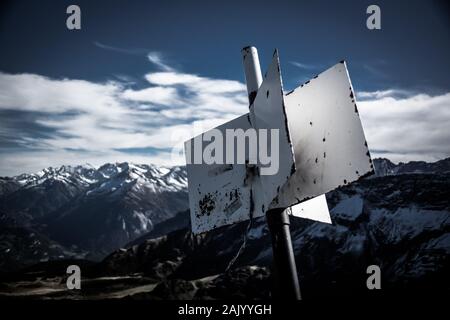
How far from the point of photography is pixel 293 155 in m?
4.06

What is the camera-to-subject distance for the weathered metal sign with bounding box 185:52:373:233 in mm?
4379

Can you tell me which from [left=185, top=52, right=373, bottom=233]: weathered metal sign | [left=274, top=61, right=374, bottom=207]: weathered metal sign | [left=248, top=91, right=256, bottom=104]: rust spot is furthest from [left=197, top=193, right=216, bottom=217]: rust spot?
[left=248, top=91, right=256, bottom=104]: rust spot

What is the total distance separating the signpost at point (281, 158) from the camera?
14.5 feet

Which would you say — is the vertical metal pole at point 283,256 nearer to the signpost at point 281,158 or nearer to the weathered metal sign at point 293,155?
the signpost at point 281,158

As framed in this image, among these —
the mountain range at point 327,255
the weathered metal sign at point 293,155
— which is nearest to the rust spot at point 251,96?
the weathered metal sign at point 293,155

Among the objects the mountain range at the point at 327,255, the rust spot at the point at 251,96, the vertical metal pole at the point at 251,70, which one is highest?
the vertical metal pole at the point at 251,70

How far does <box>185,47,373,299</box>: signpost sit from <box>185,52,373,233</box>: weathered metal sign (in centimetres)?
1

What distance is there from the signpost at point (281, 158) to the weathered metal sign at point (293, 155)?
0.04ft

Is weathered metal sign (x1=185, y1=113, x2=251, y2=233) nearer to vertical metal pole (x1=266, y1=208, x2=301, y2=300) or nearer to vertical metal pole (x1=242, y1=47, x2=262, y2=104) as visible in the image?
vertical metal pole (x1=266, y1=208, x2=301, y2=300)

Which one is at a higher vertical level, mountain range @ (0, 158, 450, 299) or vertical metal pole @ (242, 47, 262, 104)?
vertical metal pole @ (242, 47, 262, 104)


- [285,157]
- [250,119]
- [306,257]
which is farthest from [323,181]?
[306,257]
